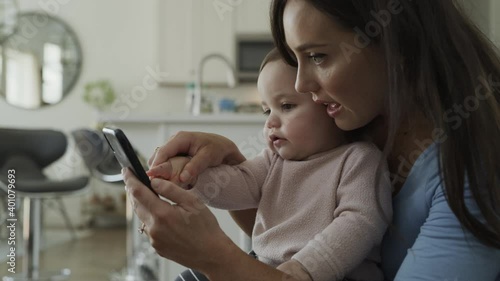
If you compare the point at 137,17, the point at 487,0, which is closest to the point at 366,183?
the point at 487,0

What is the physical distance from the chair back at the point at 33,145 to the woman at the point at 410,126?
2.84 meters

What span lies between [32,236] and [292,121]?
2.71 m

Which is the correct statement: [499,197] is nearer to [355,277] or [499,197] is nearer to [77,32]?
[355,277]

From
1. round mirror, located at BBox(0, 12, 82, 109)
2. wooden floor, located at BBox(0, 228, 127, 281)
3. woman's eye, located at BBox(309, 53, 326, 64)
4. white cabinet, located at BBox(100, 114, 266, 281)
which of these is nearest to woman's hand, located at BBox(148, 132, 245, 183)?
woman's eye, located at BBox(309, 53, 326, 64)

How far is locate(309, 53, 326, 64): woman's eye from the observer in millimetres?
897

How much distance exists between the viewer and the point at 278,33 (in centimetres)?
102

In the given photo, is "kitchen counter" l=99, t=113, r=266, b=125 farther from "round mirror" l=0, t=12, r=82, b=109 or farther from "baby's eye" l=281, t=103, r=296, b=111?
"round mirror" l=0, t=12, r=82, b=109

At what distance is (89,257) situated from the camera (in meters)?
4.26

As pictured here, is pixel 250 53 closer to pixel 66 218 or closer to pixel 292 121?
pixel 66 218

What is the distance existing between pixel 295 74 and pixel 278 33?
7 cm

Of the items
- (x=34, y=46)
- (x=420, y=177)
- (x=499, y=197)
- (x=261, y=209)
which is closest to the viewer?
(x=499, y=197)

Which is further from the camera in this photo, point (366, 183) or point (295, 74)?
point (295, 74)

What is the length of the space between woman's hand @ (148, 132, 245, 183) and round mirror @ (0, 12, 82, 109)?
219 inches

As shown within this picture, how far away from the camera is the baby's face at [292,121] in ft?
3.29
